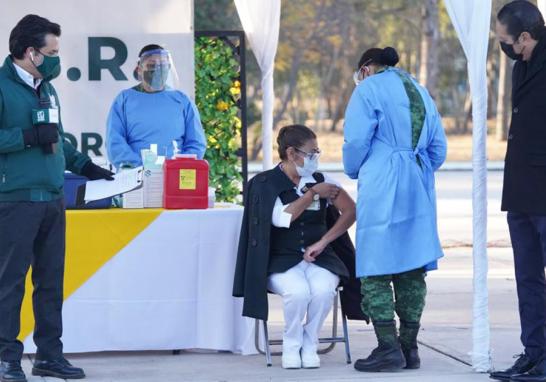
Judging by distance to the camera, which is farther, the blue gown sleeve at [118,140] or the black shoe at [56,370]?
the blue gown sleeve at [118,140]

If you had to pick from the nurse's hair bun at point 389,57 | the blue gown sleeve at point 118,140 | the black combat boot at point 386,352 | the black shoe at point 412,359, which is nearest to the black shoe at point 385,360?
the black combat boot at point 386,352

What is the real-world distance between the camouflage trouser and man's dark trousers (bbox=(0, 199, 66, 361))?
1671mm

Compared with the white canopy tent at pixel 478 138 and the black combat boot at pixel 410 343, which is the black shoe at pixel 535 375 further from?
the black combat boot at pixel 410 343

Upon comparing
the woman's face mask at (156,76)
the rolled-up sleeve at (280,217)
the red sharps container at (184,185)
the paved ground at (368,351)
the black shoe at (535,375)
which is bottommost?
the paved ground at (368,351)

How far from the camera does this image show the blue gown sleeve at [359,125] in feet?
21.5

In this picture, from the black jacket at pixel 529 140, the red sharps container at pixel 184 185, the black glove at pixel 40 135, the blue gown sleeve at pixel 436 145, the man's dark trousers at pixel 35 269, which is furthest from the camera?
the red sharps container at pixel 184 185

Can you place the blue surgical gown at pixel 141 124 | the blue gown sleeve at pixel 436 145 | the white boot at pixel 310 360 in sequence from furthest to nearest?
the blue surgical gown at pixel 141 124, the white boot at pixel 310 360, the blue gown sleeve at pixel 436 145

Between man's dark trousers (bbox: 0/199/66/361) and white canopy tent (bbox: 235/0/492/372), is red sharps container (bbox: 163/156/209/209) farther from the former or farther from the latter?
white canopy tent (bbox: 235/0/492/372)

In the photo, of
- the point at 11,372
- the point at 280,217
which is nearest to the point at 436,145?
the point at 280,217

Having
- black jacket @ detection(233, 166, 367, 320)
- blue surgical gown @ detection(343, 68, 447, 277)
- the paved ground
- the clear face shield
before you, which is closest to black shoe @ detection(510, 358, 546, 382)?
the paved ground

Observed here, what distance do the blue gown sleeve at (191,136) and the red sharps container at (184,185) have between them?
3.56 ft

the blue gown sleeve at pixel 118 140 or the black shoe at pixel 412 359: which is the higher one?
the blue gown sleeve at pixel 118 140

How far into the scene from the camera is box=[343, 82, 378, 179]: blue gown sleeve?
6551mm

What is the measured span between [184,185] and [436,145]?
1466 millimetres
